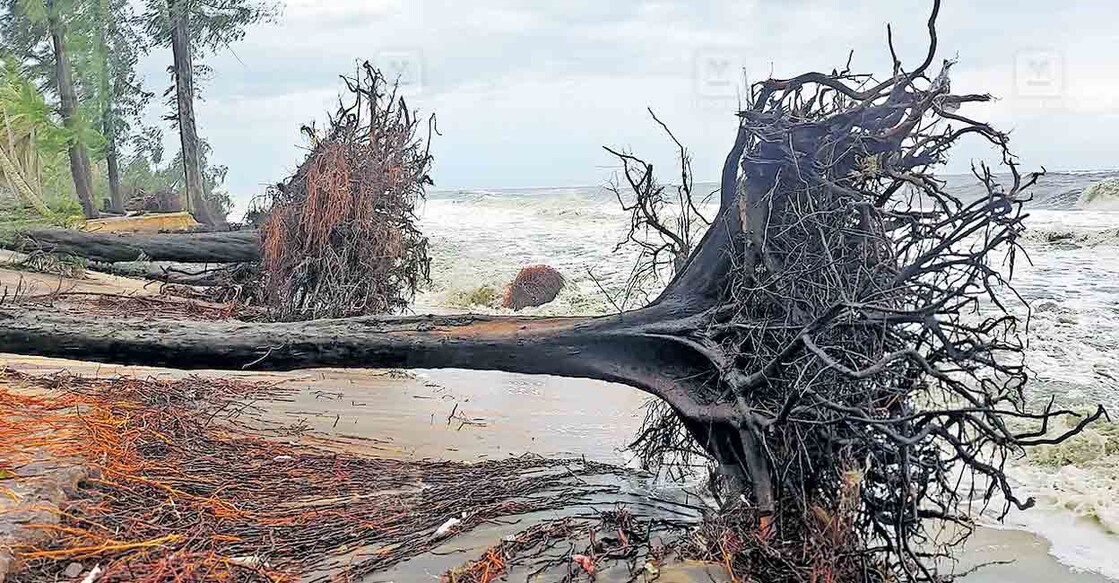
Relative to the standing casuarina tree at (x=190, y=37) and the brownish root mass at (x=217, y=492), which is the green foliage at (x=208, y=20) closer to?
the standing casuarina tree at (x=190, y=37)

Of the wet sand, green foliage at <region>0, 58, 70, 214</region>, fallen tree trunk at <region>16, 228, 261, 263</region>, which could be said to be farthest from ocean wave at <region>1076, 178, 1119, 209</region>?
green foliage at <region>0, 58, 70, 214</region>

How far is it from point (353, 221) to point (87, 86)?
789 inches

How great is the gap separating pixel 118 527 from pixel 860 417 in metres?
3.19

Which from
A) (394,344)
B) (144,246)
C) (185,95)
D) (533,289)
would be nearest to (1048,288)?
(533,289)

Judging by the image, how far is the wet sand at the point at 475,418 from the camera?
4.84 metres

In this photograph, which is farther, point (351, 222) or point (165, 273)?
point (165, 273)

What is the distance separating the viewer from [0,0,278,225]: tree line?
1678cm

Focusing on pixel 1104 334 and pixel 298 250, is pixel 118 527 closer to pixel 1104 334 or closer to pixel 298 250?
pixel 298 250

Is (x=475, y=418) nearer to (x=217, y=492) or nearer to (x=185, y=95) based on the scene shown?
(x=217, y=492)

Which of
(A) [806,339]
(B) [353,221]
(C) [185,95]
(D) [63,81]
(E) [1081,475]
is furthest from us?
(C) [185,95]

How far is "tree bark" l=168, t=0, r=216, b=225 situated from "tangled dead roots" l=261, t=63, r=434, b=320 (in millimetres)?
13306

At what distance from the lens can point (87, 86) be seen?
85.8 feet

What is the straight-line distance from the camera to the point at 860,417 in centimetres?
368

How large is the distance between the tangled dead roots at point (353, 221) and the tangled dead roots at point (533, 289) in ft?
18.1
